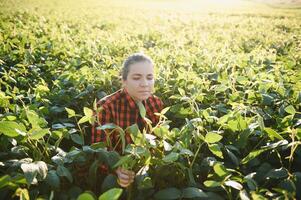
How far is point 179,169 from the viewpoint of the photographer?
64.2 inches

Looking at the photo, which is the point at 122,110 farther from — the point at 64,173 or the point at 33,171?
the point at 33,171

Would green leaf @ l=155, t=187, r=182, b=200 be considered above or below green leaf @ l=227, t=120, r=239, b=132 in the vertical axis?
below

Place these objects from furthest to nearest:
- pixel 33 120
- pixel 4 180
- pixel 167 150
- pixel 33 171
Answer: pixel 33 120, pixel 167 150, pixel 33 171, pixel 4 180

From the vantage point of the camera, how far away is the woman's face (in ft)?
7.73

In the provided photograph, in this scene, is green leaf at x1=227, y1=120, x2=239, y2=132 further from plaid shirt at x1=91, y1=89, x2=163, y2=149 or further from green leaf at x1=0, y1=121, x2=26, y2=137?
green leaf at x1=0, y1=121, x2=26, y2=137

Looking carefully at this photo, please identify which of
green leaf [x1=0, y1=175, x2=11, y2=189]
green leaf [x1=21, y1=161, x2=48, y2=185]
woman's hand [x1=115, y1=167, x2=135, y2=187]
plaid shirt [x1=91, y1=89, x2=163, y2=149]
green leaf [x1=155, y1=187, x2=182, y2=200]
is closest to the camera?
green leaf [x1=0, y1=175, x2=11, y2=189]

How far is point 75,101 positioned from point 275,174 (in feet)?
6.18

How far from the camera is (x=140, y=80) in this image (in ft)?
7.77

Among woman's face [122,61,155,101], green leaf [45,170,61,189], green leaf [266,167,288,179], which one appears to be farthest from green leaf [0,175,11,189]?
woman's face [122,61,155,101]

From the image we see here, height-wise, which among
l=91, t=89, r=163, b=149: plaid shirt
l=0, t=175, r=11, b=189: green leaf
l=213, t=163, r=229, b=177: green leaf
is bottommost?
l=91, t=89, r=163, b=149: plaid shirt

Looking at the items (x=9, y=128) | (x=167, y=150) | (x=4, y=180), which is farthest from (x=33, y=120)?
(x=167, y=150)

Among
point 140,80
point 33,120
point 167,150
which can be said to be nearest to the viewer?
point 167,150

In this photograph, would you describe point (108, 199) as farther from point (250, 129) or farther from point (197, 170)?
point (250, 129)

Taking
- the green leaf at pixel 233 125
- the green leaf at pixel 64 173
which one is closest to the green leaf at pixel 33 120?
the green leaf at pixel 64 173
